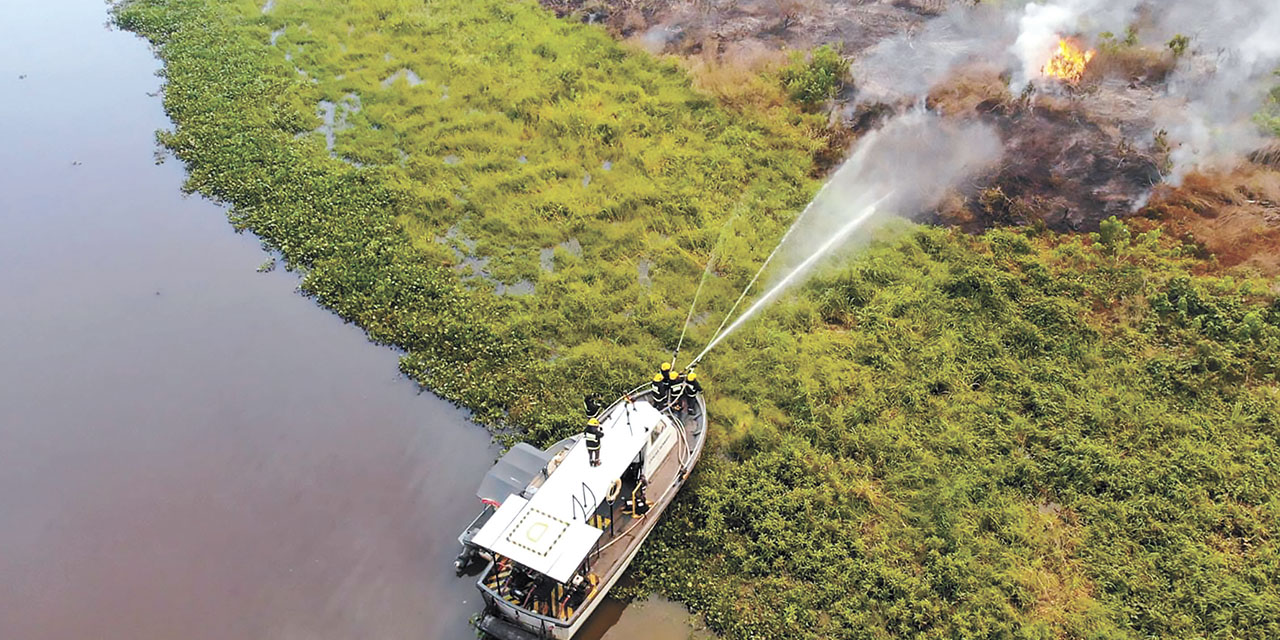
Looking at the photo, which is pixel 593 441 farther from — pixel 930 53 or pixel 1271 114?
pixel 1271 114

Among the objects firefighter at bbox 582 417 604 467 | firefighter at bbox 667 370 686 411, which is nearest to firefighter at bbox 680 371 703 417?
firefighter at bbox 667 370 686 411

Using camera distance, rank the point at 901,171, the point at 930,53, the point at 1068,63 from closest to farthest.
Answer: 1. the point at 901,171
2. the point at 1068,63
3. the point at 930,53

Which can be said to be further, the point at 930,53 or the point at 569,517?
the point at 930,53

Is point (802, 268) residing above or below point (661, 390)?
above

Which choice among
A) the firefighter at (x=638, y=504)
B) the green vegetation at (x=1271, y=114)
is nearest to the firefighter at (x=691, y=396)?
the firefighter at (x=638, y=504)

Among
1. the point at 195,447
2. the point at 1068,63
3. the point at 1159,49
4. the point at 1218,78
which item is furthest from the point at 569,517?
the point at 1159,49

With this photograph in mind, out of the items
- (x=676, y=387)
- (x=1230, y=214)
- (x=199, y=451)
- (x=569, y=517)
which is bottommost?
(x=199, y=451)

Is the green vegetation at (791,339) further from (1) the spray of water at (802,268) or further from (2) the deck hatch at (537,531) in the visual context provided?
(2) the deck hatch at (537,531)
